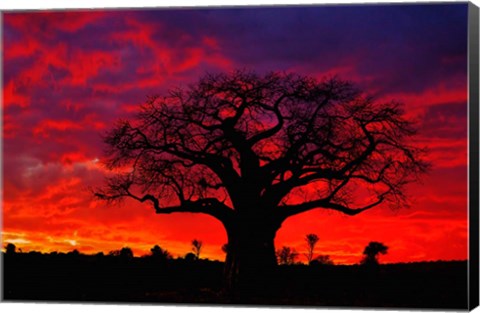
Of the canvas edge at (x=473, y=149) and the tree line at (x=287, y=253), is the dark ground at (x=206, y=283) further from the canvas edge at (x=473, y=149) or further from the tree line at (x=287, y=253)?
the canvas edge at (x=473, y=149)

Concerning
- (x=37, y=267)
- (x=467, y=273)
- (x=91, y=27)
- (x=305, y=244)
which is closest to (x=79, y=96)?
(x=91, y=27)

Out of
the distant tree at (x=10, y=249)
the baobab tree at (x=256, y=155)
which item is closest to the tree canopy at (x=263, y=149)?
the baobab tree at (x=256, y=155)

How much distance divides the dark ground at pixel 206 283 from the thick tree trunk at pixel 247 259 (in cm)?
9

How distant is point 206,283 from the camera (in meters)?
16.2

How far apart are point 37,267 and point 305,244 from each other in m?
3.17

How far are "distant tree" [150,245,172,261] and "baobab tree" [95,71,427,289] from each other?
1.39 ft

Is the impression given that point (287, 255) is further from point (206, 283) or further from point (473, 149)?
point (473, 149)

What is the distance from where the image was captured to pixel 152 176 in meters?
16.4

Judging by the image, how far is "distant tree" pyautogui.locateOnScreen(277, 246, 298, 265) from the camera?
1599 centimetres

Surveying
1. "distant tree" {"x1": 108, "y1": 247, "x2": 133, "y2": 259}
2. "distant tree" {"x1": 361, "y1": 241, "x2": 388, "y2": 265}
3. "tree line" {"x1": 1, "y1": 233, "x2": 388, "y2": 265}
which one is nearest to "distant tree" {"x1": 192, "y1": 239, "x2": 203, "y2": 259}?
"tree line" {"x1": 1, "y1": 233, "x2": 388, "y2": 265}

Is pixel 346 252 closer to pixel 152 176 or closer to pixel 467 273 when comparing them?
pixel 467 273

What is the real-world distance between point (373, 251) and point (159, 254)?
2.46 meters

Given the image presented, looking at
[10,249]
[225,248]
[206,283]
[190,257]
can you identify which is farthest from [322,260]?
[10,249]

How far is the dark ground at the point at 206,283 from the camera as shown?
15.6m
